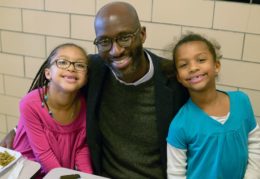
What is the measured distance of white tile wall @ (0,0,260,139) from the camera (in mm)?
1632

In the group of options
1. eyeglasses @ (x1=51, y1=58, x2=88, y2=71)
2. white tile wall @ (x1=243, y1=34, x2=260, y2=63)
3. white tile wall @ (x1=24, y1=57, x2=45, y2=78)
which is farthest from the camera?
white tile wall @ (x1=24, y1=57, x2=45, y2=78)

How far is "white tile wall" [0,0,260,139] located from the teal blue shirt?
430 millimetres

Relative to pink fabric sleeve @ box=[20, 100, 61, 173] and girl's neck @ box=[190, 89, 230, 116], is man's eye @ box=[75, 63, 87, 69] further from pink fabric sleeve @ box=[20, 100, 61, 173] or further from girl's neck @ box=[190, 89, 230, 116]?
girl's neck @ box=[190, 89, 230, 116]

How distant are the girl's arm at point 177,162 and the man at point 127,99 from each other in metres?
0.07

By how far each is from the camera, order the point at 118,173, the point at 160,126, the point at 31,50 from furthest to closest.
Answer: the point at 31,50 → the point at 118,173 → the point at 160,126

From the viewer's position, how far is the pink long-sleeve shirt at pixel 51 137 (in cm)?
137

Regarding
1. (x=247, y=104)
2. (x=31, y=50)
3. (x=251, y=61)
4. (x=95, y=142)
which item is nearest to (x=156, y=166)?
(x=95, y=142)

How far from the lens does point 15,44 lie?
2152mm

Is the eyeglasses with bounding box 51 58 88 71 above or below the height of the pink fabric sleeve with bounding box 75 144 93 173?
above

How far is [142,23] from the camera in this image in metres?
1.79

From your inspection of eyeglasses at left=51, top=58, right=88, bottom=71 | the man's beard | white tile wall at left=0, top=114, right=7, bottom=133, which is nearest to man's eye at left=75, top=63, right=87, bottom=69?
eyeglasses at left=51, top=58, right=88, bottom=71

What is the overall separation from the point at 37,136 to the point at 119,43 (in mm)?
495

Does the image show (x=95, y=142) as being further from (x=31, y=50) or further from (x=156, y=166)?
(x=31, y=50)

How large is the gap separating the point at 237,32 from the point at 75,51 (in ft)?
2.52
